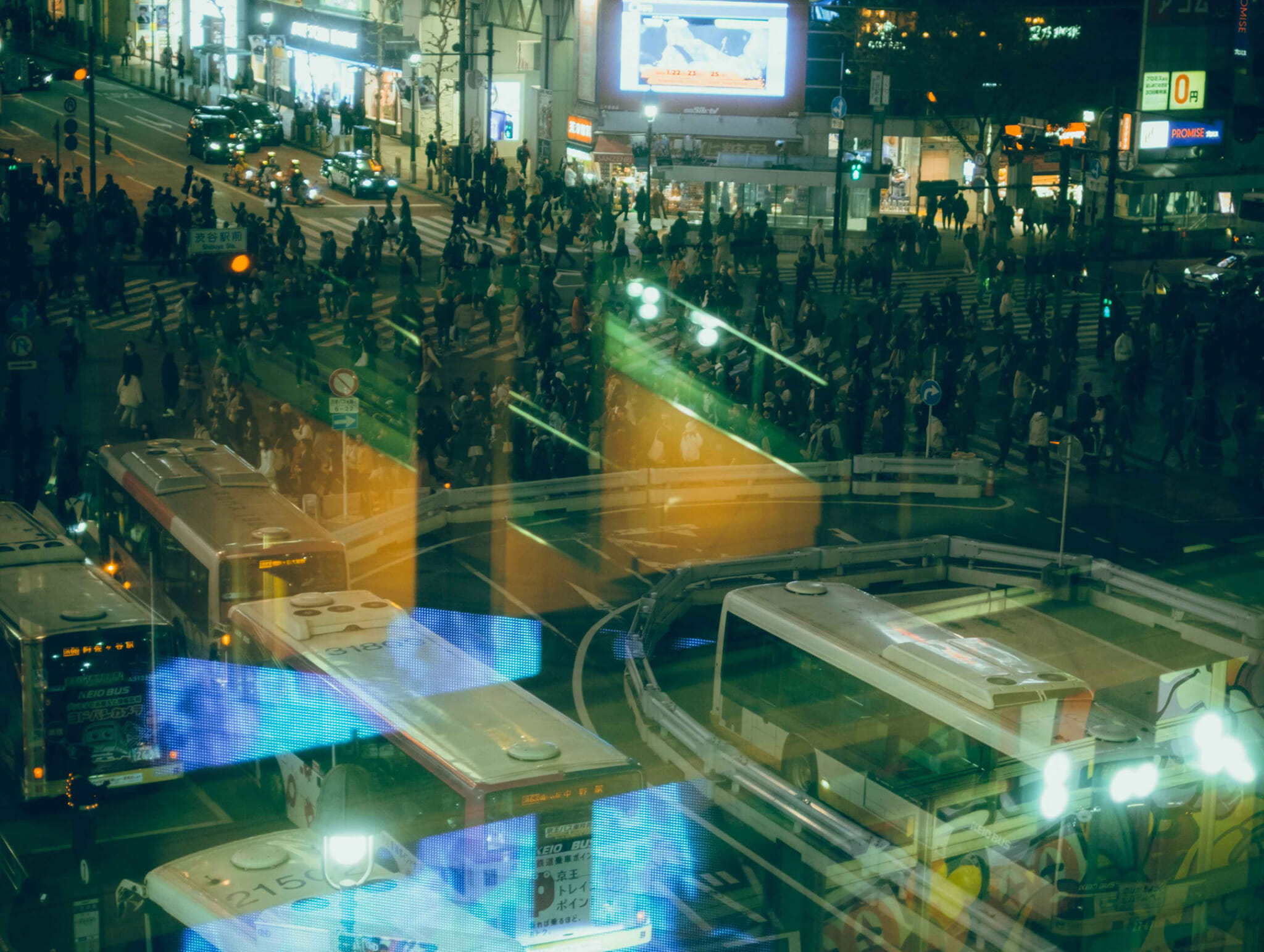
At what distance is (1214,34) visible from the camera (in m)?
49.4

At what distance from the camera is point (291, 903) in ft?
36.3

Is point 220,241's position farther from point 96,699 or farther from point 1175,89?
point 1175,89

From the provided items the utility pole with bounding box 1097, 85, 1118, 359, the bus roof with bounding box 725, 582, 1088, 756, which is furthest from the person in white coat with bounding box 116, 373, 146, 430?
the utility pole with bounding box 1097, 85, 1118, 359

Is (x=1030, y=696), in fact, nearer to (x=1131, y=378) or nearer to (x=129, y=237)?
(x=1131, y=378)

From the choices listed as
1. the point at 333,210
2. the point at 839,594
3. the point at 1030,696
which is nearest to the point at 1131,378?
the point at 839,594

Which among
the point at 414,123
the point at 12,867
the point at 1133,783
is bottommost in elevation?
the point at 12,867

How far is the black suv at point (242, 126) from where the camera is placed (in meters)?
63.7

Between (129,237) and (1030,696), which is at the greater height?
(129,237)

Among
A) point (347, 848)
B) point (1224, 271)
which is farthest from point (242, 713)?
point (1224, 271)

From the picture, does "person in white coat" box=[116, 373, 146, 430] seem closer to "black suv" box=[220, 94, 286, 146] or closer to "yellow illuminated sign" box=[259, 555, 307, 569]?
"yellow illuminated sign" box=[259, 555, 307, 569]

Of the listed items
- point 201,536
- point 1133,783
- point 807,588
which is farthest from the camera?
point 201,536

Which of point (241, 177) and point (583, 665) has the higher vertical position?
point (241, 177)

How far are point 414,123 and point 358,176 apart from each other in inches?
329

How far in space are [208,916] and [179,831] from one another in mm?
5518
